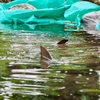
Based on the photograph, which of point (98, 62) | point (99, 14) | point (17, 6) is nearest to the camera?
point (98, 62)

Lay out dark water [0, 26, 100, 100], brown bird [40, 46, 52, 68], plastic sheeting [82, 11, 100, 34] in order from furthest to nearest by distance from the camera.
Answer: plastic sheeting [82, 11, 100, 34]
brown bird [40, 46, 52, 68]
dark water [0, 26, 100, 100]

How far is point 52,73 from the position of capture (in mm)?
4082

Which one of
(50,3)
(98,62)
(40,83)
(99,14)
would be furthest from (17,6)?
(40,83)

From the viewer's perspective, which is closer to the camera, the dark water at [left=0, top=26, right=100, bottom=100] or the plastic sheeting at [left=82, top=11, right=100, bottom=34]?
the dark water at [left=0, top=26, right=100, bottom=100]

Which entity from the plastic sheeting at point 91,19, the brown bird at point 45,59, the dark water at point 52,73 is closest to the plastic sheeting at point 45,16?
the plastic sheeting at point 91,19

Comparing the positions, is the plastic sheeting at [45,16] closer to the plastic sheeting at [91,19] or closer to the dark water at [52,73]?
the plastic sheeting at [91,19]

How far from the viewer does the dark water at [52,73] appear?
126 inches

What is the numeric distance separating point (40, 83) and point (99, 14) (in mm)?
7882

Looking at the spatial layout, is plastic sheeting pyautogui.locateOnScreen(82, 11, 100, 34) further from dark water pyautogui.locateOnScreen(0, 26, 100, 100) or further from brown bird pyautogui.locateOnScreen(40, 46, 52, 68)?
brown bird pyautogui.locateOnScreen(40, 46, 52, 68)

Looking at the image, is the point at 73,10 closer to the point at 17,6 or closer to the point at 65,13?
the point at 65,13

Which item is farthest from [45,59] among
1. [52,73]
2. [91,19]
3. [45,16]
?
[45,16]

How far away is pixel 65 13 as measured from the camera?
40.0ft

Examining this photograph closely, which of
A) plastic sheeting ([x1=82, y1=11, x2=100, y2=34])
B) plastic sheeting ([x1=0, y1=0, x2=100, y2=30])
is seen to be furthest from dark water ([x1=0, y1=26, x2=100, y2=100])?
plastic sheeting ([x1=0, y1=0, x2=100, y2=30])

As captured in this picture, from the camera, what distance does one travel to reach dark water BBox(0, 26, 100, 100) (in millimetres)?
3189
